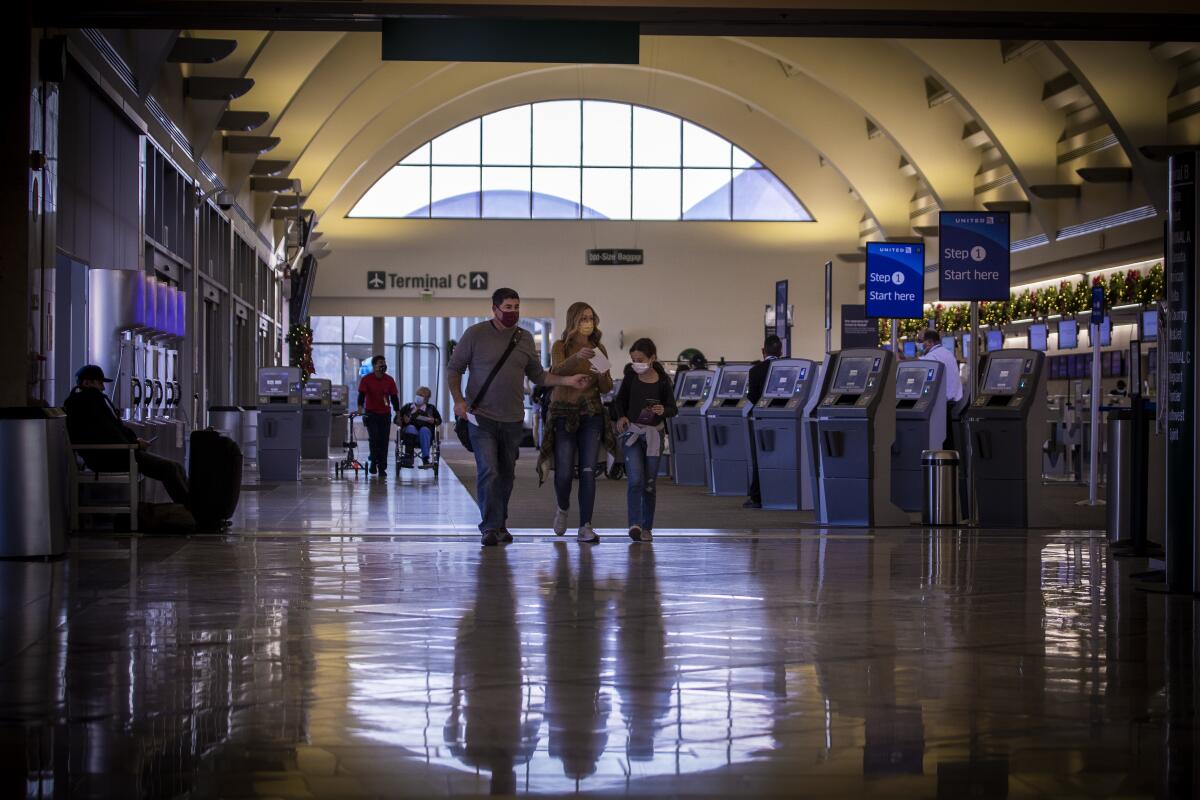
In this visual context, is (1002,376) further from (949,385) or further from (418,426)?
(418,426)

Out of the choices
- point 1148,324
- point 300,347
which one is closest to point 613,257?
point 300,347

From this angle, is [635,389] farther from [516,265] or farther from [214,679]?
[516,265]

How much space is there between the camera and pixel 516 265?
3766 centimetres

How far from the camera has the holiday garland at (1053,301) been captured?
21.7 meters

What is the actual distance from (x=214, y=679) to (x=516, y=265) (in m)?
33.3

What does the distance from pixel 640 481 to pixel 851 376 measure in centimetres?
291

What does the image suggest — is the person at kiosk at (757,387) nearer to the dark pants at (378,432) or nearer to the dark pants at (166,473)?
the dark pants at (166,473)

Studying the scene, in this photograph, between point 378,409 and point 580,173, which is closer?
point 378,409

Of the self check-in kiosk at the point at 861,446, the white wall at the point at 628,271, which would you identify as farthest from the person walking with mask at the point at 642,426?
the white wall at the point at 628,271

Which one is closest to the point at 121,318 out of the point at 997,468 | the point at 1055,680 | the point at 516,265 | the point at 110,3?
the point at 110,3

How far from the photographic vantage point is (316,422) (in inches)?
898

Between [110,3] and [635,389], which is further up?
[110,3]

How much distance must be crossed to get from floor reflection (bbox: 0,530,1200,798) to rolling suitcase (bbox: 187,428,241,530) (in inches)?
96.7

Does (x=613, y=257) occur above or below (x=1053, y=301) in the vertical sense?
above
